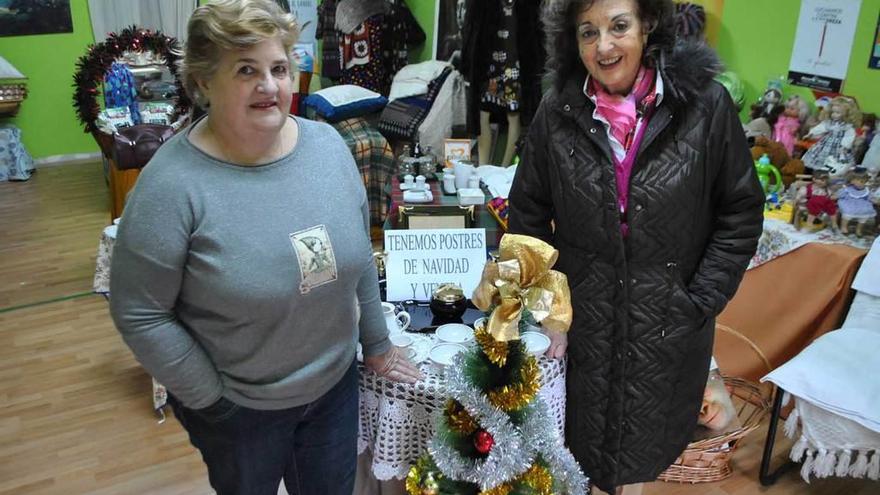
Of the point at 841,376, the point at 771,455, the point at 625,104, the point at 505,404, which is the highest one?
the point at 625,104

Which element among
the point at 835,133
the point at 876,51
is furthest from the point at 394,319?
the point at 876,51

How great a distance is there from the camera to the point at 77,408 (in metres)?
2.69

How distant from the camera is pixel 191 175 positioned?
1.10 meters

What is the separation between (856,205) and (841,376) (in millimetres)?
619

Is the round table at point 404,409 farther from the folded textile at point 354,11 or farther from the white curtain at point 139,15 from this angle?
the white curtain at point 139,15

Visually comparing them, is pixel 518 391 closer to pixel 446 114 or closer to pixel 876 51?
pixel 876 51

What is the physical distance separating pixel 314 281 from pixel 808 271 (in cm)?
187

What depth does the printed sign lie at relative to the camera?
174cm

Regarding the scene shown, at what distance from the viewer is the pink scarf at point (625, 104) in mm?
1390

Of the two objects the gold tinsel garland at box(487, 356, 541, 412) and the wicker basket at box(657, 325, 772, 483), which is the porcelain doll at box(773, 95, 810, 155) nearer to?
the wicker basket at box(657, 325, 772, 483)

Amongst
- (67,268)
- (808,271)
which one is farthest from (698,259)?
(67,268)

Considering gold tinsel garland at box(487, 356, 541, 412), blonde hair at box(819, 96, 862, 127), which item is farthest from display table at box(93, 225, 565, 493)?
blonde hair at box(819, 96, 862, 127)

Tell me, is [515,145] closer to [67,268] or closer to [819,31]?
[819,31]

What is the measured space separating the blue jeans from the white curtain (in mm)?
5502
